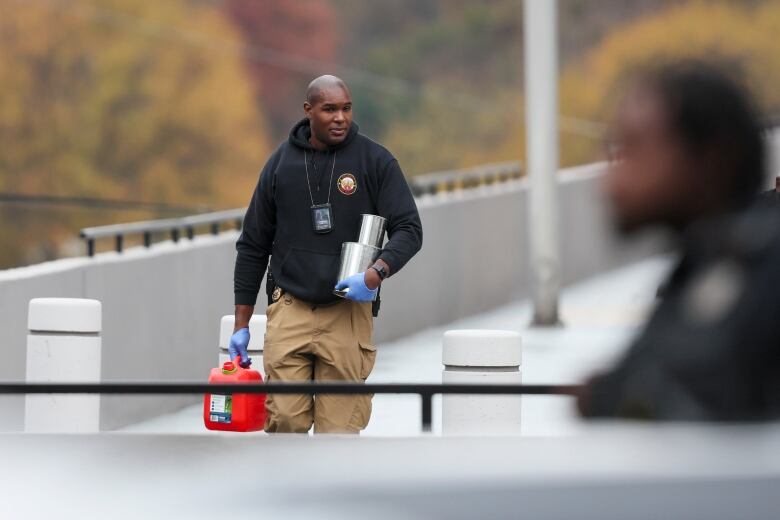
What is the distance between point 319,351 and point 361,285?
368 millimetres

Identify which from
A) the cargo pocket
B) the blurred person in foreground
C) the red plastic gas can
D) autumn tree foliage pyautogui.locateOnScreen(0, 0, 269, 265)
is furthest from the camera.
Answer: autumn tree foliage pyautogui.locateOnScreen(0, 0, 269, 265)

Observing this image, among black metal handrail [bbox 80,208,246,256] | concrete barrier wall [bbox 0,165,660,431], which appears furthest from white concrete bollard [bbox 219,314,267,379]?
black metal handrail [bbox 80,208,246,256]

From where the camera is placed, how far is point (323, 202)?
6.82 metres

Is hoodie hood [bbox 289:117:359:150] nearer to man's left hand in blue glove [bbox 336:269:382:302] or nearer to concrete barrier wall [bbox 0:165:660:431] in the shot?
man's left hand in blue glove [bbox 336:269:382:302]

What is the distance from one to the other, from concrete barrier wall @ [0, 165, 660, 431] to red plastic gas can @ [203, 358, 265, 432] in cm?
151

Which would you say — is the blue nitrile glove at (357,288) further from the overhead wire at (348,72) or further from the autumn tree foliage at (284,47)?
the autumn tree foliage at (284,47)

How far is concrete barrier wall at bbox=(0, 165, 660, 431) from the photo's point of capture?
10.9 m

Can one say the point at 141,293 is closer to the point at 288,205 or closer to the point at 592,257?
the point at 288,205

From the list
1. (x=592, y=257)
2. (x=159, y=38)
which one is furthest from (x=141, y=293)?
(x=159, y=38)

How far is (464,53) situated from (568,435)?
256ft

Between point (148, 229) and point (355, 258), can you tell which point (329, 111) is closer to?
point (355, 258)

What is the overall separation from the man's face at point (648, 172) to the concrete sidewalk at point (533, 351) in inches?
164

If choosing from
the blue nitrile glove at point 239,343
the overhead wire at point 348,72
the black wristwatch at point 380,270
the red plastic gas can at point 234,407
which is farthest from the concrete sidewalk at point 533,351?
the overhead wire at point 348,72

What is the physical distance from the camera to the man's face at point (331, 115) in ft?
22.4
